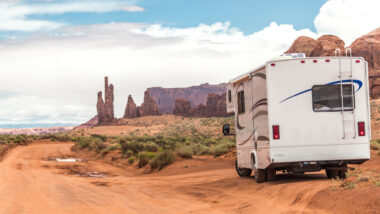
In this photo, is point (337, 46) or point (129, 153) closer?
point (129, 153)

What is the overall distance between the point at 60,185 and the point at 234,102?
21.4ft

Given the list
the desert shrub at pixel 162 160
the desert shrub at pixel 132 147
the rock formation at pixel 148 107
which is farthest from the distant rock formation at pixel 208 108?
the desert shrub at pixel 162 160

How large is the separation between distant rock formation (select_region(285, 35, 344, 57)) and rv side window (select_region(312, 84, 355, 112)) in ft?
271

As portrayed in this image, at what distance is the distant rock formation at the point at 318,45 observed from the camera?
92875 millimetres

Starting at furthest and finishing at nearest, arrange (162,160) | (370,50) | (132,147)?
(370,50)
(132,147)
(162,160)

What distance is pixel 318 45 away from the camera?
311 feet

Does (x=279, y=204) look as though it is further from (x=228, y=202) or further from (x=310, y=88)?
(x=310, y=88)

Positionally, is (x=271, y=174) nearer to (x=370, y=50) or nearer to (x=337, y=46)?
(x=337, y=46)

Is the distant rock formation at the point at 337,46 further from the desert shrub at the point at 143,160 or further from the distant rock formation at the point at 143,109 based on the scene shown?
the desert shrub at the point at 143,160

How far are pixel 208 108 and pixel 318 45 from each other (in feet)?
146

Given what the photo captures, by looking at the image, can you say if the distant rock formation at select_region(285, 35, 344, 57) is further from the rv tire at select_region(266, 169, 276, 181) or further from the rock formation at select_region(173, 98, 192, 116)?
the rv tire at select_region(266, 169, 276, 181)

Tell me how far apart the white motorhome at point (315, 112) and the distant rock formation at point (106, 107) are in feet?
399

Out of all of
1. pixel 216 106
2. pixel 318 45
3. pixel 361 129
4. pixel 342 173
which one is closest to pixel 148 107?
pixel 216 106

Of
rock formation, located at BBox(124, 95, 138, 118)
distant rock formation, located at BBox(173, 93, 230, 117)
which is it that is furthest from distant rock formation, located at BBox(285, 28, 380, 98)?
rock formation, located at BBox(124, 95, 138, 118)
